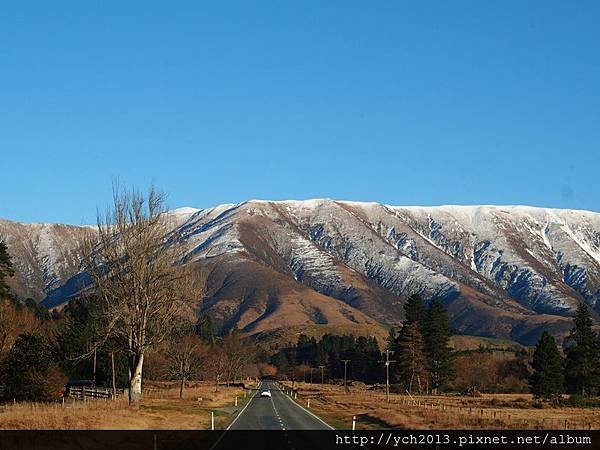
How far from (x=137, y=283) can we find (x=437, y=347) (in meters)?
80.4

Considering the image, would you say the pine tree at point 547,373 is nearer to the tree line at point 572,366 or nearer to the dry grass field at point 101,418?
the tree line at point 572,366

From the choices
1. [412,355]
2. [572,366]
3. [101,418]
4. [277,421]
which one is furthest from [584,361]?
[101,418]

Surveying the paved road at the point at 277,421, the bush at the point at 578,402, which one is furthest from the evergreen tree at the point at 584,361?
the paved road at the point at 277,421

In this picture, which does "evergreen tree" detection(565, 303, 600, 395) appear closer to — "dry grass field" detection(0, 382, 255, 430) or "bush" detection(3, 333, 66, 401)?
"dry grass field" detection(0, 382, 255, 430)

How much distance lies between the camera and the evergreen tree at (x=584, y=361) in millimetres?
116394

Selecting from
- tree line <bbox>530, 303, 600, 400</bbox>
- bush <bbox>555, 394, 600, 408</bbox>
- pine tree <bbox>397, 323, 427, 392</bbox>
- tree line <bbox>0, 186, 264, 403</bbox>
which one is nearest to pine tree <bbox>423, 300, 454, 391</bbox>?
pine tree <bbox>397, 323, 427, 392</bbox>

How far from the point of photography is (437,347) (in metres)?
134

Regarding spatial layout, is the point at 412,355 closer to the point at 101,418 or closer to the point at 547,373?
the point at 547,373

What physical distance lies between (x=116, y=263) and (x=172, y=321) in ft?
19.8

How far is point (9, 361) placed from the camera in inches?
2569

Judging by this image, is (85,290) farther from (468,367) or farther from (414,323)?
(468,367)

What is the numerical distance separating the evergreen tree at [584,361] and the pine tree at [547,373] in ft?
7.57

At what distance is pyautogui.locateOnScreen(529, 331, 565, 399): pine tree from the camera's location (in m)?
113

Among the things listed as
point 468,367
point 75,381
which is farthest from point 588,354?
point 75,381
